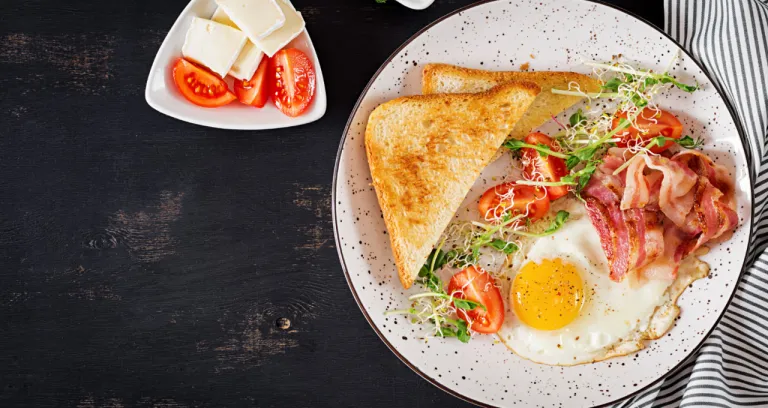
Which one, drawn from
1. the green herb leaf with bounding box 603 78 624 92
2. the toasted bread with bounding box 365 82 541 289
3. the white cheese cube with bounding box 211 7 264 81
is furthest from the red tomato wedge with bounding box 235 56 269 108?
the green herb leaf with bounding box 603 78 624 92

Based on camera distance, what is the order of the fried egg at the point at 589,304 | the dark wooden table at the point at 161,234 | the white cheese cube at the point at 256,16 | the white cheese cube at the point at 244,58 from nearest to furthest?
the white cheese cube at the point at 256,16, the white cheese cube at the point at 244,58, the fried egg at the point at 589,304, the dark wooden table at the point at 161,234

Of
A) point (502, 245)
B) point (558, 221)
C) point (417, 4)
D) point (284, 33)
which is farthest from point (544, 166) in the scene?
point (284, 33)

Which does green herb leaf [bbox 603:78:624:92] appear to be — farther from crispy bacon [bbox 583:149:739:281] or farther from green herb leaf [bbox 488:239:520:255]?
green herb leaf [bbox 488:239:520:255]

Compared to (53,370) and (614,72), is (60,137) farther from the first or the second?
(614,72)

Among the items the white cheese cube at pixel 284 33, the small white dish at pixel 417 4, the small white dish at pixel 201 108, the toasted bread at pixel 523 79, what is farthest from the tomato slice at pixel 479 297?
the white cheese cube at pixel 284 33

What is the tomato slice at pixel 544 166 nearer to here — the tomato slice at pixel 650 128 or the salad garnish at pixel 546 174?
the salad garnish at pixel 546 174

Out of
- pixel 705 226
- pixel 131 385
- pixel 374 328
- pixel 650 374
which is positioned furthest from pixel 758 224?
pixel 131 385
